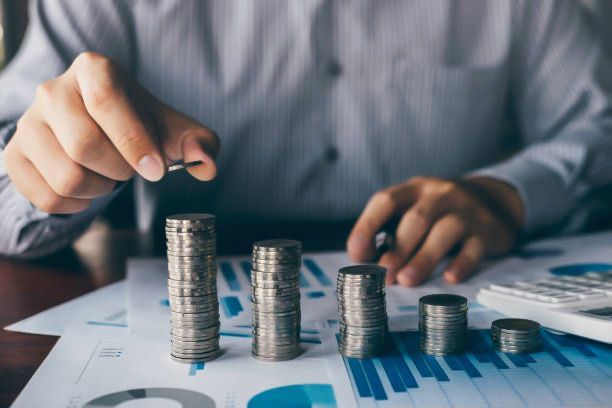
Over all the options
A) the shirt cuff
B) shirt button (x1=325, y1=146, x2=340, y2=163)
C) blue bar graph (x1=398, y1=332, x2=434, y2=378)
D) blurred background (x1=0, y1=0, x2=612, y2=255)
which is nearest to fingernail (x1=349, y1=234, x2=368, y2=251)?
blue bar graph (x1=398, y1=332, x2=434, y2=378)

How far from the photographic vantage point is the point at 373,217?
897mm

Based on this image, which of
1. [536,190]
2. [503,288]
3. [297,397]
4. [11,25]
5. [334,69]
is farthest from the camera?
[11,25]

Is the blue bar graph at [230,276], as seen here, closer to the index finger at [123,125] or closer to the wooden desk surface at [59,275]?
the wooden desk surface at [59,275]

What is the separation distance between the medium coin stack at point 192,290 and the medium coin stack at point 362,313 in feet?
0.39

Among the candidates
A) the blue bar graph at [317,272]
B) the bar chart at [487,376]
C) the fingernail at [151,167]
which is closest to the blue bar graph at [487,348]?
the bar chart at [487,376]

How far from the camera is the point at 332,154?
1.34 meters

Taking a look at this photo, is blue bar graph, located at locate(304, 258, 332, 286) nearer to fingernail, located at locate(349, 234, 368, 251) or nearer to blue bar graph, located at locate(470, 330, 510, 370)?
fingernail, located at locate(349, 234, 368, 251)

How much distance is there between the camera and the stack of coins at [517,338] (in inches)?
22.3

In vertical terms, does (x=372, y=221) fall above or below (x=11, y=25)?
below

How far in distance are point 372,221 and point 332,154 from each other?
47 cm

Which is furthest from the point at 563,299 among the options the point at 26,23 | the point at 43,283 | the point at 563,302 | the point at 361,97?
the point at 26,23

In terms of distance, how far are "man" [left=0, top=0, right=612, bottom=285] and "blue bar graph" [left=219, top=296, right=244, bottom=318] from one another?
0.30 metres

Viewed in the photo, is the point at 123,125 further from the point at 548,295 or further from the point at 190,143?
the point at 548,295

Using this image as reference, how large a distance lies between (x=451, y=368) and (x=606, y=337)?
15 centimetres
